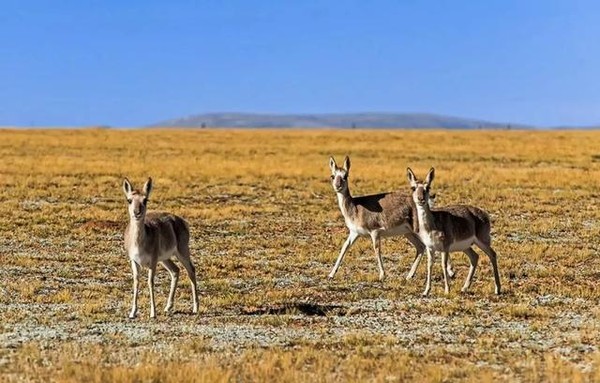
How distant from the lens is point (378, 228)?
18.7 metres

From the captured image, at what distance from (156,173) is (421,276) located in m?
29.7

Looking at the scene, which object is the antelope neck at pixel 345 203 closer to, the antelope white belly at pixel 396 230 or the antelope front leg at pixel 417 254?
the antelope white belly at pixel 396 230

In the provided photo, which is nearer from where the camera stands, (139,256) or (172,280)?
(139,256)

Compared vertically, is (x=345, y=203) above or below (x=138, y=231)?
below

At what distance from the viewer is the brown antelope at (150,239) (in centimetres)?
1354

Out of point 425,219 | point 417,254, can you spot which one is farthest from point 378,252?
point 425,219

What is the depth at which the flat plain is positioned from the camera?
10.8 m

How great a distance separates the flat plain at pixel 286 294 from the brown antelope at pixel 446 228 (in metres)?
0.71

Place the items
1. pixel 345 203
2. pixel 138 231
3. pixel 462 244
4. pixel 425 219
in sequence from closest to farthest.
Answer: pixel 138 231 → pixel 425 219 → pixel 462 244 → pixel 345 203

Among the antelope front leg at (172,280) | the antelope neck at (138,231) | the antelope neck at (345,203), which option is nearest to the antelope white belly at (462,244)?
the antelope neck at (345,203)

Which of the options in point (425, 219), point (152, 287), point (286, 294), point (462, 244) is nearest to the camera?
point (152, 287)

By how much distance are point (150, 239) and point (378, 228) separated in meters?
6.39

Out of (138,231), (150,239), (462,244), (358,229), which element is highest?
(138,231)

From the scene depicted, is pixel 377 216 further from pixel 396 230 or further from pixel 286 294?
pixel 286 294
